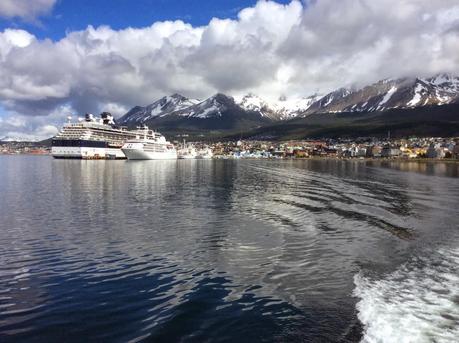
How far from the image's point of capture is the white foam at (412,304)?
12.0 meters

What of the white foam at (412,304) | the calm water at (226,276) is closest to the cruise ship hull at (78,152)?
the calm water at (226,276)

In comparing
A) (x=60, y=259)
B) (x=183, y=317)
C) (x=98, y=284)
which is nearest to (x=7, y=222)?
(x=60, y=259)

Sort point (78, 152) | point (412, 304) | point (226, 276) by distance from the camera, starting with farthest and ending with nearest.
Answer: point (78, 152), point (226, 276), point (412, 304)

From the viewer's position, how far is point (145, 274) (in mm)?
17781

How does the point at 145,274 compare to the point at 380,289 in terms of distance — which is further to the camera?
the point at 145,274

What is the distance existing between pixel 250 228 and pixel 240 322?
15.6 metres

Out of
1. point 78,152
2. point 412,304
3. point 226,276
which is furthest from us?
point 78,152

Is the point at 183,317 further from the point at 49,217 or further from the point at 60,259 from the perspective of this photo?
the point at 49,217

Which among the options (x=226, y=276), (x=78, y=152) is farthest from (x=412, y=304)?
(x=78, y=152)

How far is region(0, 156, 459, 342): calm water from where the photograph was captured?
12.5 metres

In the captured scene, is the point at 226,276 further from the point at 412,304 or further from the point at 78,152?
the point at 78,152

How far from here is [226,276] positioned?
17.6 metres

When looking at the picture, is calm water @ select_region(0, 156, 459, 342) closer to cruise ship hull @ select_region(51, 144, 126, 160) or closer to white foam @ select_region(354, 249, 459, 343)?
white foam @ select_region(354, 249, 459, 343)

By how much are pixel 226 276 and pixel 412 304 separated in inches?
280
